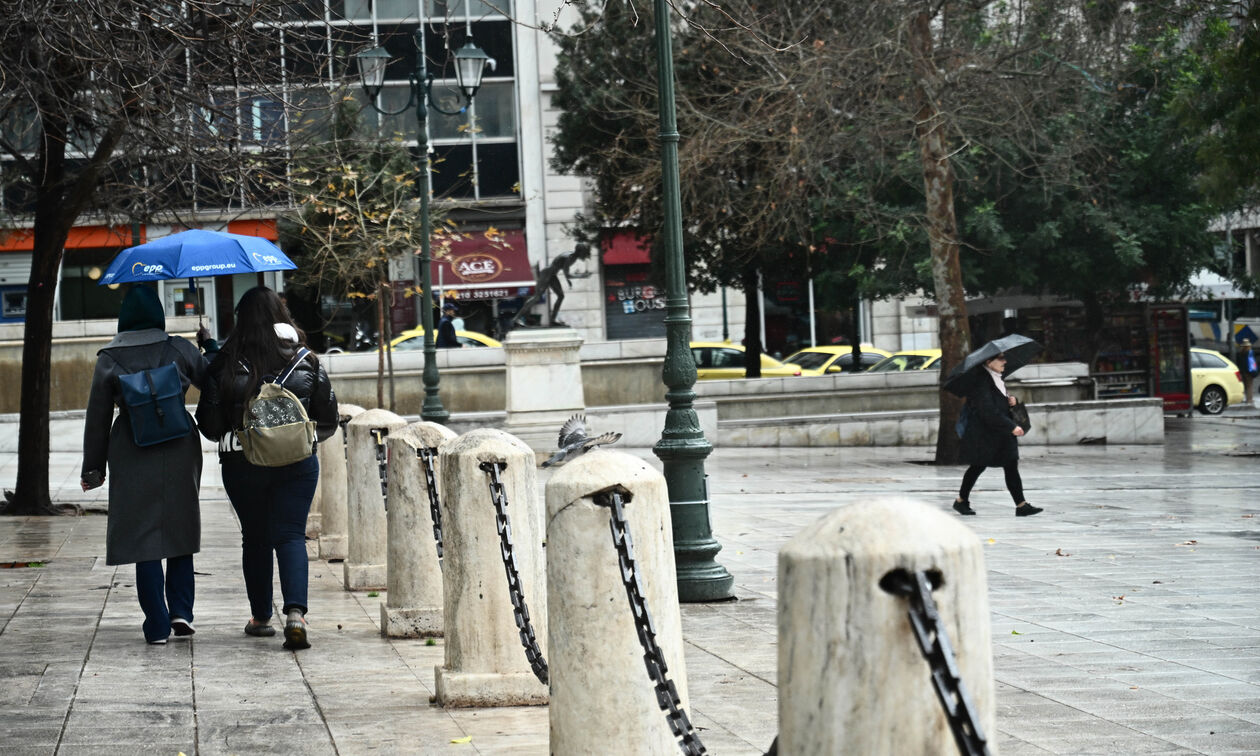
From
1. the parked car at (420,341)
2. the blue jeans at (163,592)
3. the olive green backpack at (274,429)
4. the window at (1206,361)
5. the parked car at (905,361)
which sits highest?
the parked car at (420,341)

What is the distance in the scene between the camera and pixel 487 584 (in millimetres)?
5605

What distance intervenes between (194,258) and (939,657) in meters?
7.33

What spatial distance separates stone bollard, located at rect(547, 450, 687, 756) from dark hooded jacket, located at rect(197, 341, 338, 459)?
9.98 feet

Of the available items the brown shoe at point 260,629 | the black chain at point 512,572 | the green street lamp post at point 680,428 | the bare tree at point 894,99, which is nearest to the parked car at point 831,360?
the bare tree at point 894,99

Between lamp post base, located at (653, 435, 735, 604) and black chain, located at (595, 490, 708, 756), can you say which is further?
lamp post base, located at (653, 435, 735, 604)

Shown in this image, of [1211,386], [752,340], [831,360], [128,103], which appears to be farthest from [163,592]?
[1211,386]

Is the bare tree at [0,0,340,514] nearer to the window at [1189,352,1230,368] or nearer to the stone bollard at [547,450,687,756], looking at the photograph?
the stone bollard at [547,450,687,756]

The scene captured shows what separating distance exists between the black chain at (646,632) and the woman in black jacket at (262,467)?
3122mm

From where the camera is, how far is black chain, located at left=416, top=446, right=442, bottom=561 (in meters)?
6.97

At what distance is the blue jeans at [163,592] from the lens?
274 inches

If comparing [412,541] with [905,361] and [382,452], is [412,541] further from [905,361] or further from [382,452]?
[905,361]

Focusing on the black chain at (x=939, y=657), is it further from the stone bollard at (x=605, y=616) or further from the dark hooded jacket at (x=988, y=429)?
the dark hooded jacket at (x=988, y=429)

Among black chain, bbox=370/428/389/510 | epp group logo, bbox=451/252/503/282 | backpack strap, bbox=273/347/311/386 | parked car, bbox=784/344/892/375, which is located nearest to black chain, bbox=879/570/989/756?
backpack strap, bbox=273/347/311/386

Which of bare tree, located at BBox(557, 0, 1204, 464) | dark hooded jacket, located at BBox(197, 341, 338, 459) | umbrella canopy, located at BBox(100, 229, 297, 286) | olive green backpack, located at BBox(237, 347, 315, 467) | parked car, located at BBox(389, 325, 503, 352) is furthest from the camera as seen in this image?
parked car, located at BBox(389, 325, 503, 352)
